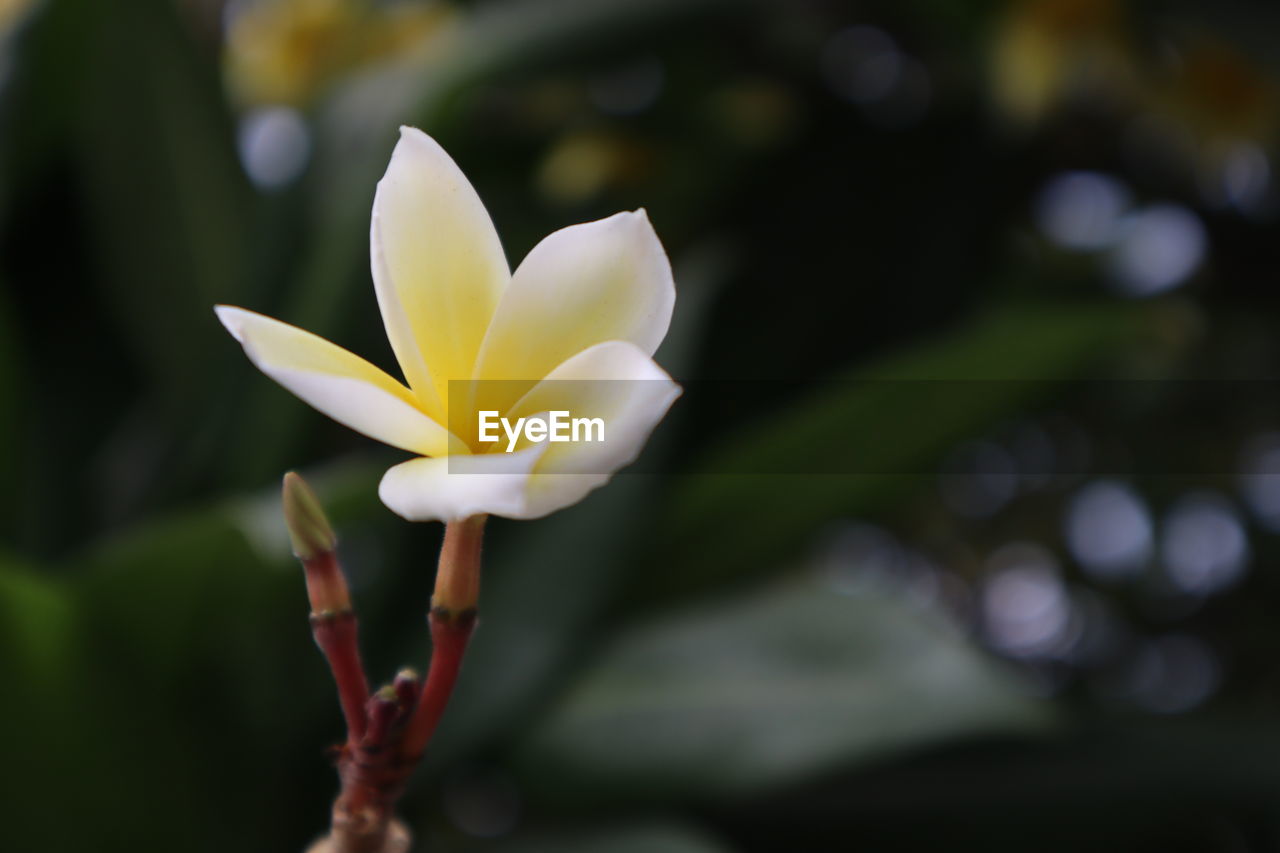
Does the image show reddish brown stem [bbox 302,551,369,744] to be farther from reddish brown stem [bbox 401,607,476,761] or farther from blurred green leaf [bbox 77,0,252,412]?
blurred green leaf [bbox 77,0,252,412]

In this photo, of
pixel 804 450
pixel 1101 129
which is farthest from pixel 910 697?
pixel 1101 129

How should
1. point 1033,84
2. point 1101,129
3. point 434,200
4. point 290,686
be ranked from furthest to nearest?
point 1101,129 → point 1033,84 → point 290,686 → point 434,200

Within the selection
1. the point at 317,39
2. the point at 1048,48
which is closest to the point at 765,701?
the point at 1048,48

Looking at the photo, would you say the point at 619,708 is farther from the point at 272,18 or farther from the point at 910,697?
the point at 272,18

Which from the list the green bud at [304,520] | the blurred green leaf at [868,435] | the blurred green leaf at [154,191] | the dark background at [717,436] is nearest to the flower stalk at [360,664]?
the green bud at [304,520]

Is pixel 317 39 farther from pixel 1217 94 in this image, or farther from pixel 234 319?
pixel 234 319

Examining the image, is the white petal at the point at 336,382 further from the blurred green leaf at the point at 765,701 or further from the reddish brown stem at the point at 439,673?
the blurred green leaf at the point at 765,701

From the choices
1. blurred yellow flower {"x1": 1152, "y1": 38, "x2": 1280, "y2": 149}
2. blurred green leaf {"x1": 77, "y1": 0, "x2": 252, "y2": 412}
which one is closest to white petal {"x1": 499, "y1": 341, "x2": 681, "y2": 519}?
blurred green leaf {"x1": 77, "y1": 0, "x2": 252, "y2": 412}
